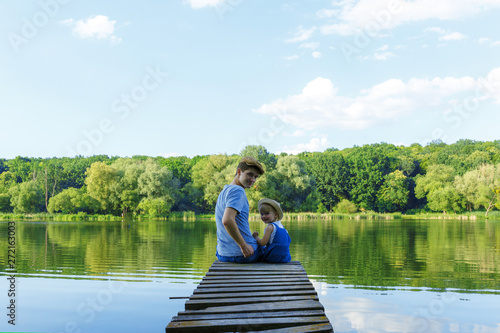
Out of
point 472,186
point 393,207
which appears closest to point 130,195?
point 393,207

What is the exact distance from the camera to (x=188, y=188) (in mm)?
54719

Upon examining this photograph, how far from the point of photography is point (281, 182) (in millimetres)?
49125

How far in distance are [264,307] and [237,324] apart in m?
0.45

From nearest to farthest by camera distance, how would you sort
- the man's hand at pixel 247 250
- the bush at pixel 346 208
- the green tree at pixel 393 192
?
the man's hand at pixel 247 250
the bush at pixel 346 208
the green tree at pixel 393 192

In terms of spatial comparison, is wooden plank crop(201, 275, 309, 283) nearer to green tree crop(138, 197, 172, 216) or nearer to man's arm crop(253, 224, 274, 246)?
man's arm crop(253, 224, 274, 246)

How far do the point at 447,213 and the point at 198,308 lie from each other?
58164 millimetres

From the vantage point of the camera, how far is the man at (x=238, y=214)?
4.40m

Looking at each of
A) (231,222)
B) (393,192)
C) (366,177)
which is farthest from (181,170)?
(231,222)

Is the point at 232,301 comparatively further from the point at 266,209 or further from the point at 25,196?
the point at 25,196

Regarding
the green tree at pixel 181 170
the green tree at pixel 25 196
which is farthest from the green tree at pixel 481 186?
the green tree at pixel 25 196

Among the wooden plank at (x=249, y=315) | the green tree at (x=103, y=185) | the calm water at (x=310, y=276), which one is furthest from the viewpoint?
the green tree at (x=103, y=185)

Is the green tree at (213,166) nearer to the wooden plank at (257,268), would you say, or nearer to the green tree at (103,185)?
the green tree at (103,185)

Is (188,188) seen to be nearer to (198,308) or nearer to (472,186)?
(472,186)

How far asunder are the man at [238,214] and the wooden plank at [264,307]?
1138 millimetres
